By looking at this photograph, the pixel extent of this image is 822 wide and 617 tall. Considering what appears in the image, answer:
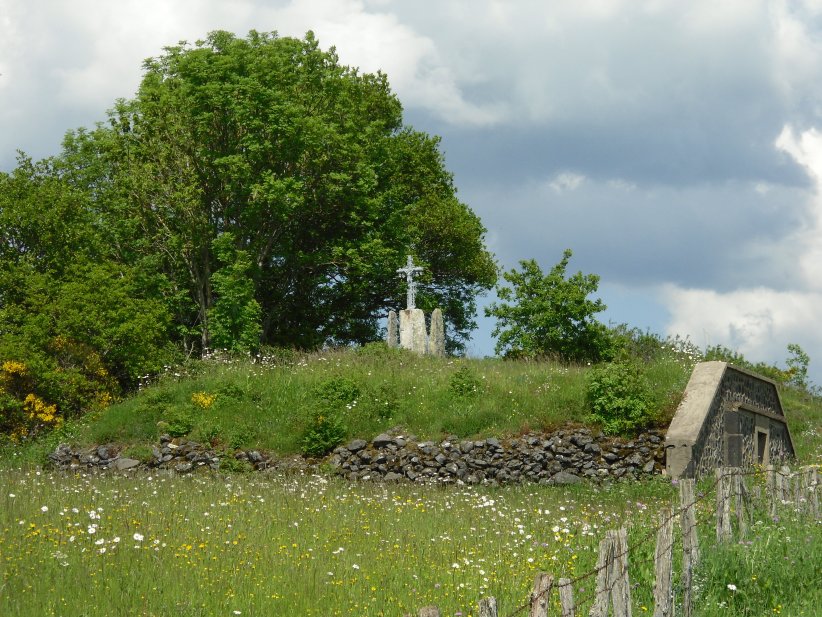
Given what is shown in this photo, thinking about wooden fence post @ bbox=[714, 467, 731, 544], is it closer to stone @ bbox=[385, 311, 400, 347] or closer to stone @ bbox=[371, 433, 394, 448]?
stone @ bbox=[371, 433, 394, 448]

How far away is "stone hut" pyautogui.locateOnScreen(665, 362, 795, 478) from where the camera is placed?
21.6 metres

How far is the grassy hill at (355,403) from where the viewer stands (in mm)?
23984

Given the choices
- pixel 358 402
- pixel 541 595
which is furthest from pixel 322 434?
pixel 541 595

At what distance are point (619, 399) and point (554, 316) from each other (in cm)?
953

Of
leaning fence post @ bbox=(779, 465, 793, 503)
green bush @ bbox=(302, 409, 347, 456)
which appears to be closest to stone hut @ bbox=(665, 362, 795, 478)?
leaning fence post @ bbox=(779, 465, 793, 503)

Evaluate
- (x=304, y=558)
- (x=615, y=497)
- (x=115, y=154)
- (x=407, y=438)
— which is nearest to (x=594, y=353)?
(x=407, y=438)

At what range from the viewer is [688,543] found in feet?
33.1

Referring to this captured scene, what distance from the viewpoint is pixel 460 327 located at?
43969mm

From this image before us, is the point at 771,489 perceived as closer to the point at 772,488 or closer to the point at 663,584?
the point at 772,488

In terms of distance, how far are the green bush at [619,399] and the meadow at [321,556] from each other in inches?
252

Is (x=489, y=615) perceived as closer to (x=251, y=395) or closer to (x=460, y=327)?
(x=251, y=395)

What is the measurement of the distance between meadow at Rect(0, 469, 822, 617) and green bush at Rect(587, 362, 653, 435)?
6.40 metres

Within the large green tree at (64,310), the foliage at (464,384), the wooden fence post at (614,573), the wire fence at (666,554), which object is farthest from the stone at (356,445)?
the wooden fence post at (614,573)

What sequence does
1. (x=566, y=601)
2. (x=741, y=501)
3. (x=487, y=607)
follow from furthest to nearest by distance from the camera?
(x=741, y=501)
(x=566, y=601)
(x=487, y=607)
